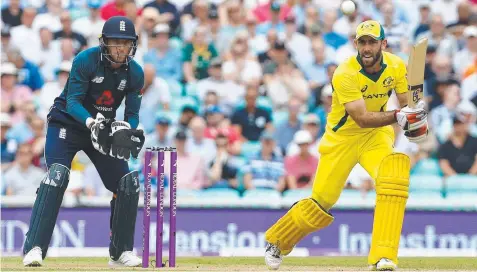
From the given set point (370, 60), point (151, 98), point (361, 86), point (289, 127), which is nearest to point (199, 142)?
point (151, 98)

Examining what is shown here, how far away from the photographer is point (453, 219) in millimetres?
13375

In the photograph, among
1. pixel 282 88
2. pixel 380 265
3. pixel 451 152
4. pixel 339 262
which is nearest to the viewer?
pixel 380 265

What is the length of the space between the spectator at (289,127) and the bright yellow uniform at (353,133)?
5414 mm

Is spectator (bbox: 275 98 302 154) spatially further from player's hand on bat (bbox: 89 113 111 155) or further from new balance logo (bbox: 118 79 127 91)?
player's hand on bat (bbox: 89 113 111 155)

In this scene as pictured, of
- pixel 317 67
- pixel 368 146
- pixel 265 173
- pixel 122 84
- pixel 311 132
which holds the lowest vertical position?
pixel 368 146

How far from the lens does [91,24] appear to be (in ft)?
55.0

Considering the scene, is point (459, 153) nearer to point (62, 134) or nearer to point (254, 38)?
point (254, 38)

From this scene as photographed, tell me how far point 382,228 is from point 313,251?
4.41 m

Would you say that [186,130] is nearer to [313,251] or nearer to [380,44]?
[313,251]

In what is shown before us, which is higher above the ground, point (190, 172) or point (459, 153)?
point (459, 153)

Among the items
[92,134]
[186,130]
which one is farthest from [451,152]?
[92,134]

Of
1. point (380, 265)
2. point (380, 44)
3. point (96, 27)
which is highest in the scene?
point (96, 27)

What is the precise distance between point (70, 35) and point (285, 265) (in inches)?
277

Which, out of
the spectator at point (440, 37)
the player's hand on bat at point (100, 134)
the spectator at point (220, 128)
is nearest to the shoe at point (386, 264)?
the player's hand on bat at point (100, 134)
